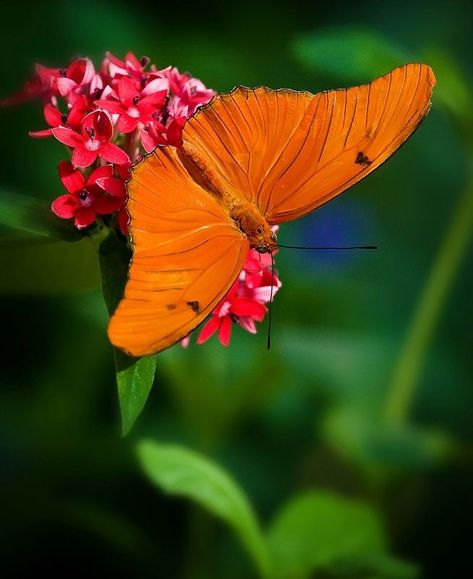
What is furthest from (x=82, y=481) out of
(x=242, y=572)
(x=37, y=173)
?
(x=37, y=173)

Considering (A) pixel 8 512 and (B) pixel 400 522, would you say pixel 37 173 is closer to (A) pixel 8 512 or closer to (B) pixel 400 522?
(A) pixel 8 512

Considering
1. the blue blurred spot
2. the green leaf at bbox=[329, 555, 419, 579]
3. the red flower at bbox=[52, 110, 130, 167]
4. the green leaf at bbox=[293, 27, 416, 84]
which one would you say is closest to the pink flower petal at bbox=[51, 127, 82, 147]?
the red flower at bbox=[52, 110, 130, 167]

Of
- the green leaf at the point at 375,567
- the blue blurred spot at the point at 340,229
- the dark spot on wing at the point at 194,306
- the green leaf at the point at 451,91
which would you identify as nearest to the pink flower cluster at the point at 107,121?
the dark spot on wing at the point at 194,306

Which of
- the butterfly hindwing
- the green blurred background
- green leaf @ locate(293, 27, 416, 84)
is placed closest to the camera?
the butterfly hindwing

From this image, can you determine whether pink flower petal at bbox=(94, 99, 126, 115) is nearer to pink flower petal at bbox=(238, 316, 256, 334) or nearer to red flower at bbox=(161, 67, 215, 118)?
red flower at bbox=(161, 67, 215, 118)

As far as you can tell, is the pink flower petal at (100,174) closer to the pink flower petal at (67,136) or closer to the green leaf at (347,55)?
the pink flower petal at (67,136)

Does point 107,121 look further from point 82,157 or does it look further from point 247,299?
point 247,299
